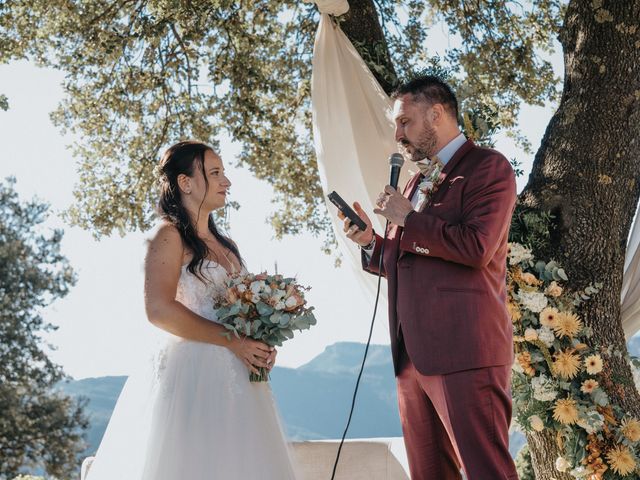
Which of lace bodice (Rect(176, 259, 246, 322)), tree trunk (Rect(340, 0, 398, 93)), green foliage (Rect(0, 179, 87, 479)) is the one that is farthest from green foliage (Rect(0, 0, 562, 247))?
green foliage (Rect(0, 179, 87, 479))

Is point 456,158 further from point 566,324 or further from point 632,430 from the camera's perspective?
point 632,430

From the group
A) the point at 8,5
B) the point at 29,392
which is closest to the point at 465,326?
the point at 8,5

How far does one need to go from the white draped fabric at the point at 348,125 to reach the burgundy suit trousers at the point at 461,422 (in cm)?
188

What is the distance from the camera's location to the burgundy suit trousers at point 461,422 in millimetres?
2523

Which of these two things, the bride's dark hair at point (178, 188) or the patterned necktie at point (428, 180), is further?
the bride's dark hair at point (178, 188)

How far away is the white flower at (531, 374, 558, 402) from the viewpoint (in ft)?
12.9

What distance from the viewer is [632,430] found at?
151 inches

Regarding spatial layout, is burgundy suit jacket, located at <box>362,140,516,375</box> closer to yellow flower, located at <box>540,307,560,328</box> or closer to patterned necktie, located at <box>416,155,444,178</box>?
patterned necktie, located at <box>416,155,444,178</box>

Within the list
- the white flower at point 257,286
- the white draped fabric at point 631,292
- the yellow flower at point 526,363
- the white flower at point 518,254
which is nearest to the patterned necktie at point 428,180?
the white flower at point 257,286

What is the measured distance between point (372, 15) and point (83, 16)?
113 inches

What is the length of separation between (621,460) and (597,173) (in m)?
1.48

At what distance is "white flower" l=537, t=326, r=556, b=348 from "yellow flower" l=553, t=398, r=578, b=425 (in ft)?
0.95

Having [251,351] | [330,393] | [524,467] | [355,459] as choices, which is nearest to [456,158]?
[251,351]

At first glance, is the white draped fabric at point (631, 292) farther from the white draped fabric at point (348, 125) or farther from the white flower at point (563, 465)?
the white flower at point (563, 465)
